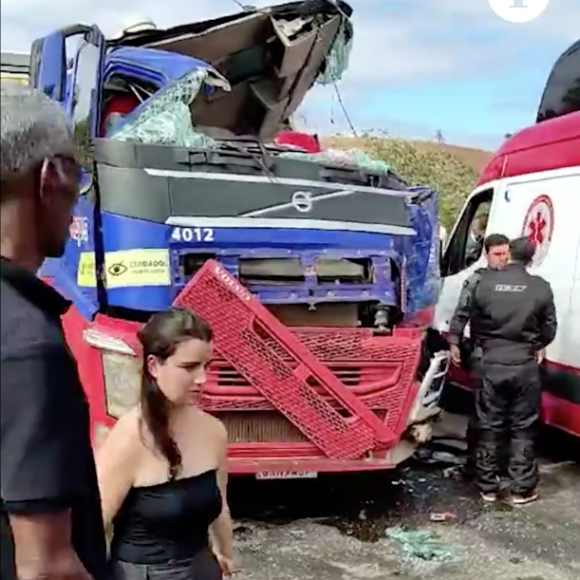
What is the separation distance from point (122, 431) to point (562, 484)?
5186mm

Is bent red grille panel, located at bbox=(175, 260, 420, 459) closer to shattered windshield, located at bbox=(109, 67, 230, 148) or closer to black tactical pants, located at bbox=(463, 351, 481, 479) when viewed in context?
shattered windshield, located at bbox=(109, 67, 230, 148)

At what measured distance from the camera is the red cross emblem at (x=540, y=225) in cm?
763

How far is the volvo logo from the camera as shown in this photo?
5.91 metres

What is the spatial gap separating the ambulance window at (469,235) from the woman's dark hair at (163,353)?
6078 millimetres

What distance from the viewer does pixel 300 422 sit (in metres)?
5.82

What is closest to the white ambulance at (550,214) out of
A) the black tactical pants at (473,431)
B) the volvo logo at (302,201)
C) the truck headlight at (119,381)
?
the black tactical pants at (473,431)

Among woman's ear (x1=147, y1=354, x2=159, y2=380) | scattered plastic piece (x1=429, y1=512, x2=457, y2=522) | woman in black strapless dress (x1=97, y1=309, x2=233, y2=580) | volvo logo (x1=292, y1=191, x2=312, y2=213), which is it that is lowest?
scattered plastic piece (x1=429, y1=512, x2=457, y2=522)

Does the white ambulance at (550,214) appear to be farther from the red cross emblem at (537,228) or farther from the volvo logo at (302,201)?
the volvo logo at (302,201)

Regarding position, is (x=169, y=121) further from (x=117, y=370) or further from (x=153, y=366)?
(x=153, y=366)

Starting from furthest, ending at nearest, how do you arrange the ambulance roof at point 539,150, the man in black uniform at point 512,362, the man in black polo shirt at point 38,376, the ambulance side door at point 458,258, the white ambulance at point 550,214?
1. the ambulance side door at point 458,258
2. the ambulance roof at point 539,150
3. the white ambulance at point 550,214
4. the man in black uniform at point 512,362
5. the man in black polo shirt at point 38,376

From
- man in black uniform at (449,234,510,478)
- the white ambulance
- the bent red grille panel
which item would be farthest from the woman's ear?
the white ambulance

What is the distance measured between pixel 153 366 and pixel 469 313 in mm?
4433

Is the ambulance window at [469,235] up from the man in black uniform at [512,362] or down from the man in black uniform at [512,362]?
up

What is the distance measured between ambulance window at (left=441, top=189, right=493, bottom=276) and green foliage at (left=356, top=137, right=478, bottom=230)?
845 centimetres
